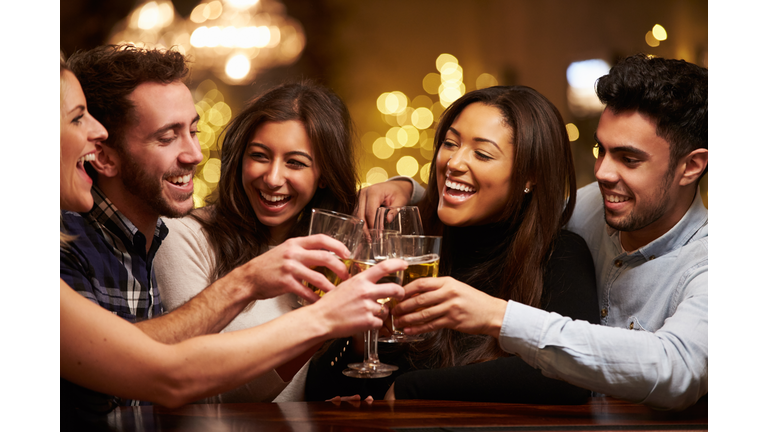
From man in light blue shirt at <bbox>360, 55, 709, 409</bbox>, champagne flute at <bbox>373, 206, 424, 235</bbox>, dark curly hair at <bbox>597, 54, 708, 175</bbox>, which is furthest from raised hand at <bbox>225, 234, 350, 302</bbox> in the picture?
dark curly hair at <bbox>597, 54, 708, 175</bbox>

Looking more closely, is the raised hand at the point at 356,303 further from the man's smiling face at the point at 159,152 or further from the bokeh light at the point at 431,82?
the bokeh light at the point at 431,82

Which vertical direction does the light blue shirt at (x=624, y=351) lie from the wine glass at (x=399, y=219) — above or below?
below

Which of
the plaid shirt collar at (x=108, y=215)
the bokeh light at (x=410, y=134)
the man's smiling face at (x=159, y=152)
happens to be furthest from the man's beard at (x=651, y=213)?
the bokeh light at (x=410, y=134)

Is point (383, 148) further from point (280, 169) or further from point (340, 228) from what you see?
point (340, 228)

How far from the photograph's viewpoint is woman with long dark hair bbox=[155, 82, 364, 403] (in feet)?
5.93

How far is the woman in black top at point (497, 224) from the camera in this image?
1.67 meters

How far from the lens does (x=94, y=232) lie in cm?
147

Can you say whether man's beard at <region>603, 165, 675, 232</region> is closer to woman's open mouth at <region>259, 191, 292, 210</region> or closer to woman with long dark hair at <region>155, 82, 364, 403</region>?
woman with long dark hair at <region>155, 82, 364, 403</region>

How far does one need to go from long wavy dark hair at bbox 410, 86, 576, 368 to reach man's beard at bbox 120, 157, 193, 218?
812 millimetres

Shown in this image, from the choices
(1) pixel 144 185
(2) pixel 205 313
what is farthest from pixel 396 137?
(2) pixel 205 313

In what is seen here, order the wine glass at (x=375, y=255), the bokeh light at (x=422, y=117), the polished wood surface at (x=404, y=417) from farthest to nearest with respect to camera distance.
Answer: the bokeh light at (x=422, y=117) → the wine glass at (x=375, y=255) → the polished wood surface at (x=404, y=417)

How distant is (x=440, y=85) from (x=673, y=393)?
3.11 meters

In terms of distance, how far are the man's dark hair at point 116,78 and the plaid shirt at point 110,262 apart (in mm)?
203
